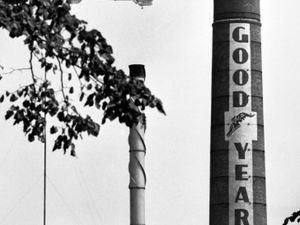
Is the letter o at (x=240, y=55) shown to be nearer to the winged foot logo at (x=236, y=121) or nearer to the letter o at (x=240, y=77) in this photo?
the letter o at (x=240, y=77)

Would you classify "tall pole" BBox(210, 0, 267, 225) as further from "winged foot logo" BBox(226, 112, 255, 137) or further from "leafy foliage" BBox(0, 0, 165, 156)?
"leafy foliage" BBox(0, 0, 165, 156)

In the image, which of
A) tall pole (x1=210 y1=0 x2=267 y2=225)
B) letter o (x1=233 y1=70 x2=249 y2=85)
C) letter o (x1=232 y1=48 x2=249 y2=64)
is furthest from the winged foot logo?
letter o (x1=232 y1=48 x2=249 y2=64)

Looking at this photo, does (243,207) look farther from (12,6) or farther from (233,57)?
(12,6)

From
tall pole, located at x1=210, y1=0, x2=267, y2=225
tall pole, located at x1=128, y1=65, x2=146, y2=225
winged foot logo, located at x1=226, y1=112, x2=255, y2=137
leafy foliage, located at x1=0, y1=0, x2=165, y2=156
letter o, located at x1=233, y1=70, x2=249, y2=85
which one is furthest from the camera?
letter o, located at x1=233, y1=70, x2=249, y2=85

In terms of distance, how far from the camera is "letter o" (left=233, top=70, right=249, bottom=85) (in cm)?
5050

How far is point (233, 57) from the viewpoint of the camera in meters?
50.6

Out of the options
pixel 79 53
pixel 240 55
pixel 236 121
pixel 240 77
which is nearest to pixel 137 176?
pixel 236 121

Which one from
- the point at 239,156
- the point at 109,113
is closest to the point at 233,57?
the point at 239,156

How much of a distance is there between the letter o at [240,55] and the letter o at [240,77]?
439 millimetres

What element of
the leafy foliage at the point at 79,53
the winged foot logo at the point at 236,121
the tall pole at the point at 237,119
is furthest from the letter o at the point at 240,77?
the leafy foliage at the point at 79,53

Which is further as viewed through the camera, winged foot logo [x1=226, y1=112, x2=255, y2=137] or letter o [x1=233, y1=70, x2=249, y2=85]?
letter o [x1=233, y1=70, x2=249, y2=85]

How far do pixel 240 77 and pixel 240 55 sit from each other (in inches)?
37.6

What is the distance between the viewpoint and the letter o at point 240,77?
50.5 meters

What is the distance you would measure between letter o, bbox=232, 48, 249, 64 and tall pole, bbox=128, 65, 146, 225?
5898 mm
